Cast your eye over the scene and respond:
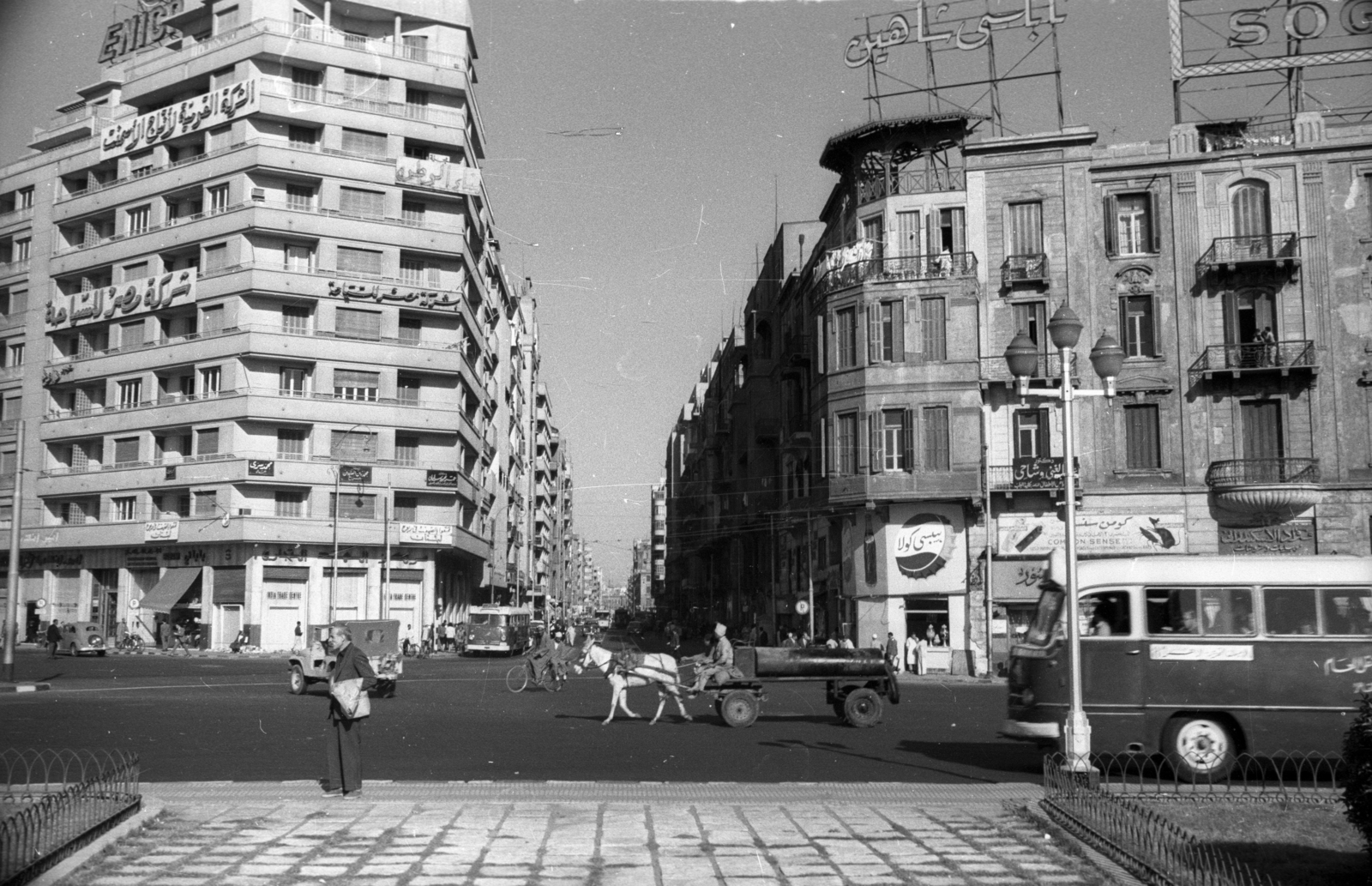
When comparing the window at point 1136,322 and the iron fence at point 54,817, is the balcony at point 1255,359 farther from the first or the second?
the iron fence at point 54,817

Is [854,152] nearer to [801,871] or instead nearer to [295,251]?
[295,251]

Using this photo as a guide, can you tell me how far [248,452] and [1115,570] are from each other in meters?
52.7

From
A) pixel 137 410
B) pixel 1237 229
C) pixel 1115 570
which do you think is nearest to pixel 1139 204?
→ pixel 1237 229

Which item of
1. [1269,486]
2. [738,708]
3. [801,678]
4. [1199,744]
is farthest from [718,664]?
[1269,486]

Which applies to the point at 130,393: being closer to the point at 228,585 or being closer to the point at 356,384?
the point at 228,585

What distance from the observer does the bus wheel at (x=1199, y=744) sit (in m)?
15.6

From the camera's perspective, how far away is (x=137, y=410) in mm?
65750

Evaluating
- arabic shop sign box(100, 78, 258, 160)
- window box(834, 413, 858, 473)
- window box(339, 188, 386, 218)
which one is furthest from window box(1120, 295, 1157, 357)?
arabic shop sign box(100, 78, 258, 160)

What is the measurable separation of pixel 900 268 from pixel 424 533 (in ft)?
97.7

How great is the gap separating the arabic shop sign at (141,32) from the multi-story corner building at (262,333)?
26 centimetres

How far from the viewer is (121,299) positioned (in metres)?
66.6

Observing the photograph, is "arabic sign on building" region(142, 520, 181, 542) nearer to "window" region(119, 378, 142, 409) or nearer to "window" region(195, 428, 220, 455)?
"window" region(195, 428, 220, 455)

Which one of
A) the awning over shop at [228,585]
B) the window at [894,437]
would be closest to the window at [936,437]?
the window at [894,437]

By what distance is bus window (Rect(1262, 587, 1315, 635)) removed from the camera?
15828mm
